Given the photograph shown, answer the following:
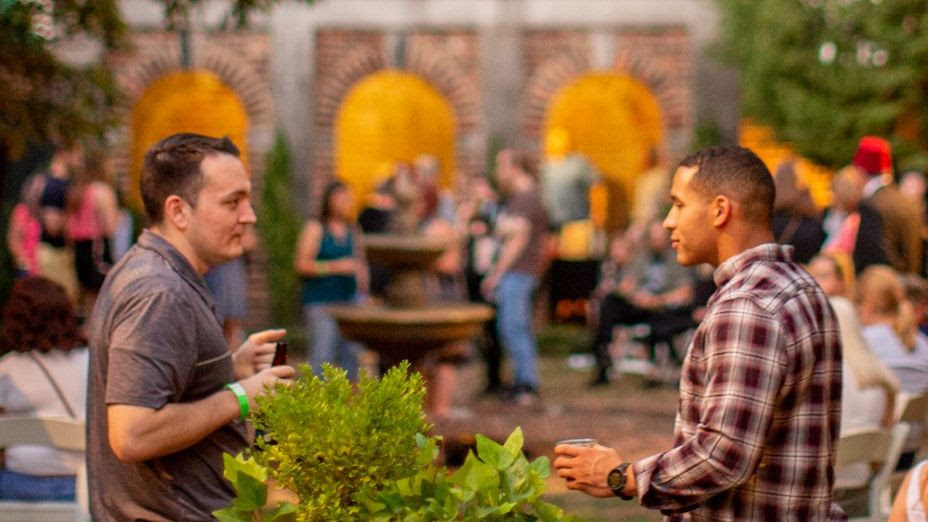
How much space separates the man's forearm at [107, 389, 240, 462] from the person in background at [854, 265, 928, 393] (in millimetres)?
4079

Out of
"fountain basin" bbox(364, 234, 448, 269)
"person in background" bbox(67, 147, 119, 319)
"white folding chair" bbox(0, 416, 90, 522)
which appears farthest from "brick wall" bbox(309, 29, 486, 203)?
"white folding chair" bbox(0, 416, 90, 522)

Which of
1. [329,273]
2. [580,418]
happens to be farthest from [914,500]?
[329,273]

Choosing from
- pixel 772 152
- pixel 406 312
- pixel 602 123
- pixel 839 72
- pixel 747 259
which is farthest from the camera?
pixel 602 123

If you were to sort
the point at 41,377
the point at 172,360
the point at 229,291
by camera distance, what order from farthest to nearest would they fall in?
1. the point at 229,291
2. the point at 41,377
3. the point at 172,360

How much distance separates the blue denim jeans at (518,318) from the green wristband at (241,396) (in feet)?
25.1

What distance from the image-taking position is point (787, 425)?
9.11 ft

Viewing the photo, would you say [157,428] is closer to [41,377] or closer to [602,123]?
[41,377]

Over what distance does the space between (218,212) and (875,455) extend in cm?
261

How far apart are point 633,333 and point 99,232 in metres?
5.25

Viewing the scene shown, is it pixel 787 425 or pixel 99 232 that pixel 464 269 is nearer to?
pixel 99 232

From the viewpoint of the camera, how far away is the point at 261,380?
313cm

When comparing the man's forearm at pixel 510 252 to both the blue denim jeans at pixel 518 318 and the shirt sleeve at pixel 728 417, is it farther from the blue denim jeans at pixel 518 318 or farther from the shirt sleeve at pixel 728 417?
the shirt sleeve at pixel 728 417

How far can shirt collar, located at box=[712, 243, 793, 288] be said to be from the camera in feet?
9.43

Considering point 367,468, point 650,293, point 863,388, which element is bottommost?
point 650,293
